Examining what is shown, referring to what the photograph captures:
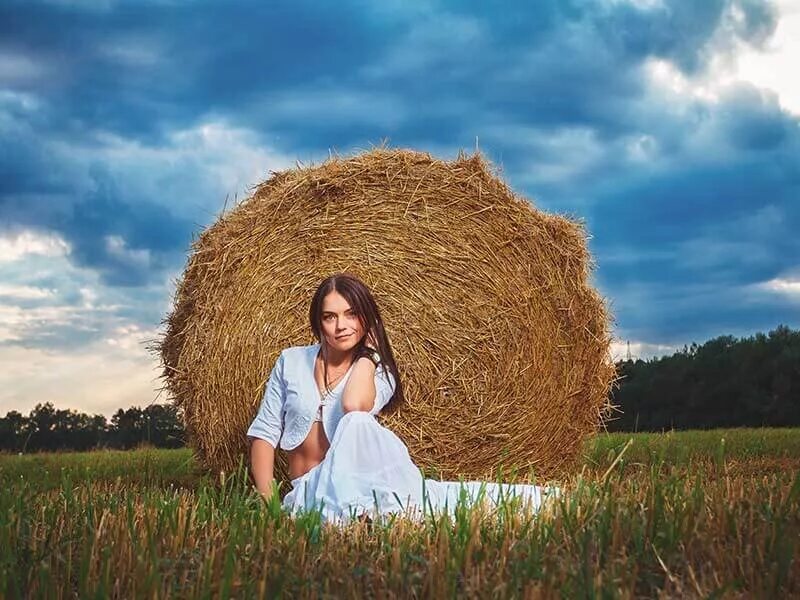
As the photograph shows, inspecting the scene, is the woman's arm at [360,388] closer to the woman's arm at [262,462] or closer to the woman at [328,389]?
the woman at [328,389]

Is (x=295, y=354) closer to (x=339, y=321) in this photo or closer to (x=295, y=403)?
(x=295, y=403)

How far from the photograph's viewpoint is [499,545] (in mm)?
3115

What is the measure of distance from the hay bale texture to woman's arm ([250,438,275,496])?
40.7 inches

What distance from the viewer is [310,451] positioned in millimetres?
5703

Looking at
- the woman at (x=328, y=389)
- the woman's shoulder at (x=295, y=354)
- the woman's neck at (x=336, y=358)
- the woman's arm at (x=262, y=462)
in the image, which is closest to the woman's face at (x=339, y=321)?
the woman at (x=328, y=389)

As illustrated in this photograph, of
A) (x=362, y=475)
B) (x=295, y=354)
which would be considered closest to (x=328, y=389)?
(x=295, y=354)

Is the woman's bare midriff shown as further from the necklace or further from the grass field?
the grass field

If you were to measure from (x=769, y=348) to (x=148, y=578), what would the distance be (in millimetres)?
15457

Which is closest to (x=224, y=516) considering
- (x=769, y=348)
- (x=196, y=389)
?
(x=196, y=389)

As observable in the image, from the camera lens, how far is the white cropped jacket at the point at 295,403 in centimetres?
558

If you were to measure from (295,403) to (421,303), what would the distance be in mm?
1607

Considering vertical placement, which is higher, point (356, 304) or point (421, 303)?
point (421, 303)

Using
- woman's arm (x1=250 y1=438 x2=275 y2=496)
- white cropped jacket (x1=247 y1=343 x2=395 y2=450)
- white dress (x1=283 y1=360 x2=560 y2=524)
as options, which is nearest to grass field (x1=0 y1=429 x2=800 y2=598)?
white dress (x1=283 y1=360 x2=560 y2=524)

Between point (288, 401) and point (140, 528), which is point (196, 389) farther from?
point (140, 528)
